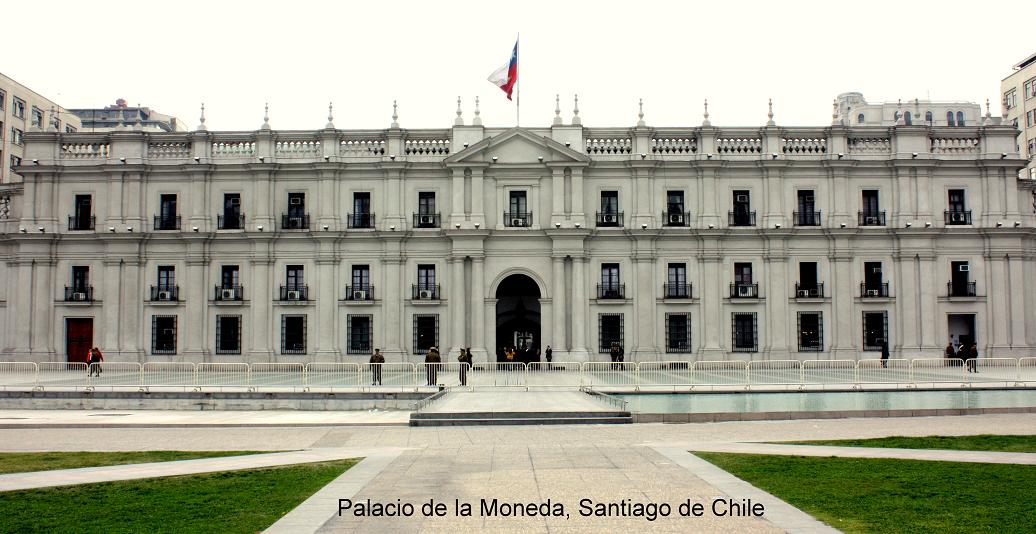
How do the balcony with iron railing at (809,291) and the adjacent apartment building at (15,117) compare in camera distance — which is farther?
the adjacent apartment building at (15,117)

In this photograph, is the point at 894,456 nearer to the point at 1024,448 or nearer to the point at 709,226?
the point at 1024,448

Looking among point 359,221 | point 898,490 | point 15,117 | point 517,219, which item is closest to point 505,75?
point 517,219

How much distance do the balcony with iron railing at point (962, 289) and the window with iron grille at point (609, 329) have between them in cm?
1714

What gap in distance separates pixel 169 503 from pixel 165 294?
3679 cm

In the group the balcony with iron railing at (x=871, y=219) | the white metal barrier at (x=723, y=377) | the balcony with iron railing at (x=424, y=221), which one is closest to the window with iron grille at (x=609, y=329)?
the white metal barrier at (x=723, y=377)

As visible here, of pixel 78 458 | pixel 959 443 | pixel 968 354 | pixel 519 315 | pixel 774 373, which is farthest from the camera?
pixel 519 315

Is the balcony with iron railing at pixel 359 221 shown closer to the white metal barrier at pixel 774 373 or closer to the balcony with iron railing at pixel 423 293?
the balcony with iron railing at pixel 423 293

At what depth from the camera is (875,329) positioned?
4581cm

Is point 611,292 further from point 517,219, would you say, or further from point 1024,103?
point 1024,103

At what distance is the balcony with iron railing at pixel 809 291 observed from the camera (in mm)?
45750

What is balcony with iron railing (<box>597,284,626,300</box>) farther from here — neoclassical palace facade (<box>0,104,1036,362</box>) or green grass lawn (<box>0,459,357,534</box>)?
green grass lawn (<box>0,459,357,534</box>)

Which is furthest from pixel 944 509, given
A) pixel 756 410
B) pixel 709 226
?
pixel 709 226

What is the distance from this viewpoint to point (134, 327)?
1807 inches

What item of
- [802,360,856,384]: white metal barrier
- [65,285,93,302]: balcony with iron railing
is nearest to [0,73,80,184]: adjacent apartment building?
[65,285,93,302]: balcony with iron railing
